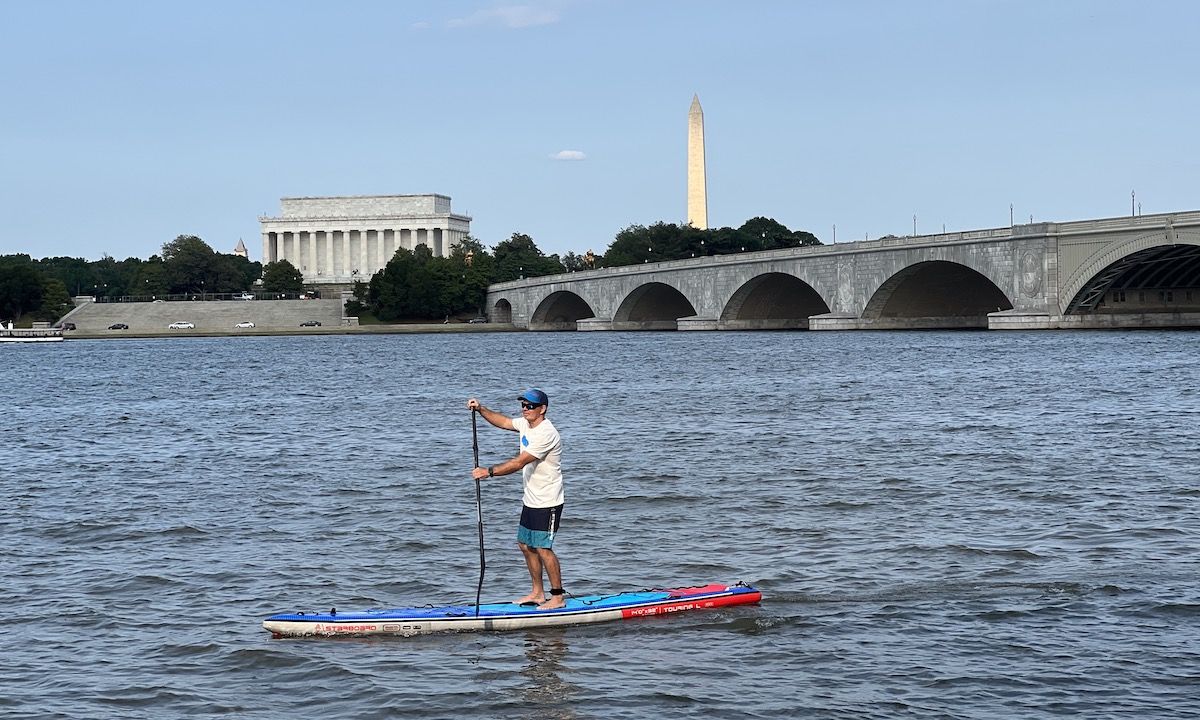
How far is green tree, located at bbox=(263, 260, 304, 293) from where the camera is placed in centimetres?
19200

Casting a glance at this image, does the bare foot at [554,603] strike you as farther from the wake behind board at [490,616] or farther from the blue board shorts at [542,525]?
the blue board shorts at [542,525]

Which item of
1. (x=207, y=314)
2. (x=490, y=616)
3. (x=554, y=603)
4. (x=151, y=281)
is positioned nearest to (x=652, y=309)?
(x=207, y=314)

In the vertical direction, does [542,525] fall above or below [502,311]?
below

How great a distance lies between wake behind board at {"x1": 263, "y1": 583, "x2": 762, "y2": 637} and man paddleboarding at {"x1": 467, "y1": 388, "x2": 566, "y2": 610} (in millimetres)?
216

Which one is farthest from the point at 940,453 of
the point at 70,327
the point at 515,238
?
the point at 515,238

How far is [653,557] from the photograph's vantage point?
18609 millimetres

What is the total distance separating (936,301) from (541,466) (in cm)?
9145

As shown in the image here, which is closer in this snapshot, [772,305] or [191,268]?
[772,305]

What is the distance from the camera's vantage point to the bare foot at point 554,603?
15000 mm

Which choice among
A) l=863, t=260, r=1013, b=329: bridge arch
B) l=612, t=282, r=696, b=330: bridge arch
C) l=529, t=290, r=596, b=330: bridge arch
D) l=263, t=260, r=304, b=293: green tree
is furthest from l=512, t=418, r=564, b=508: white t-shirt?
l=263, t=260, r=304, b=293: green tree

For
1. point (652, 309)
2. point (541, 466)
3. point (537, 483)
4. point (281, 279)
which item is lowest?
point (537, 483)

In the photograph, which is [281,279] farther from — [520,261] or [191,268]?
[520,261]

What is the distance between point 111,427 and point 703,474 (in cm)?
2013

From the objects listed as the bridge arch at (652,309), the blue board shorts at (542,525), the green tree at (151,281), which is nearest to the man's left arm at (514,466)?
the blue board shorts at (542,525)
